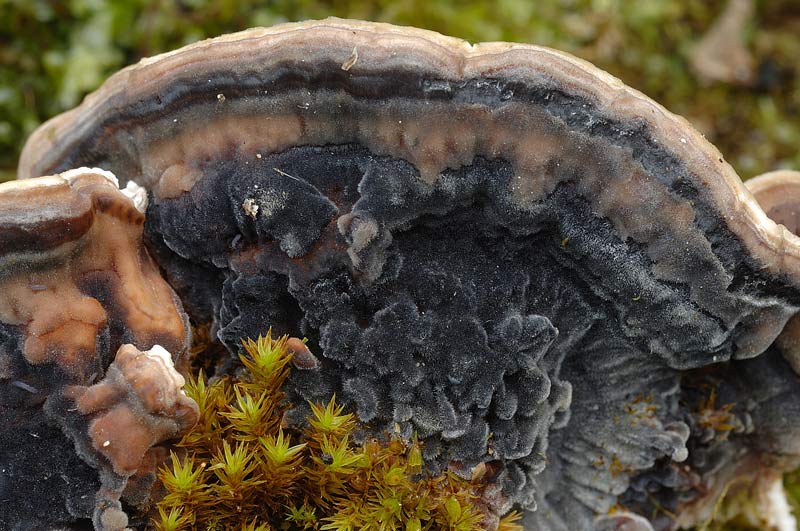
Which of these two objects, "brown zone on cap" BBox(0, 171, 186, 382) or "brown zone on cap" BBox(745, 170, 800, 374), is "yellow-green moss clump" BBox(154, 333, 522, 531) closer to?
"brown zone on cap" BBox(0, 171, 186, 382)

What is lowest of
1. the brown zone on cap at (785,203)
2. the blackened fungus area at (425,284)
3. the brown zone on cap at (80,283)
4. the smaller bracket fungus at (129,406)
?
the smaller bracket fungus at (129,406)

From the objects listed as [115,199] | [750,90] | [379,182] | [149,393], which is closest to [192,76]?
[115,199]

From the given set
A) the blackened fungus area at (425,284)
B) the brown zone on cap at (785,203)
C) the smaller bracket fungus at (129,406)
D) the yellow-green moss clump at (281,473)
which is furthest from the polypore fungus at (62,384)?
the brown zone on cap at (785,203)

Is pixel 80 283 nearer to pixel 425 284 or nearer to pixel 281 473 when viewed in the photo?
pixel 281 473

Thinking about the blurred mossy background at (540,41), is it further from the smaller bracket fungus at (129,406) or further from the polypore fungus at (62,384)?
the smaller bracket fungus at (129,406)

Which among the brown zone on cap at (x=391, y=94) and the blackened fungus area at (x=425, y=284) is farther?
the blackened fungus area at (x=425, y=284)

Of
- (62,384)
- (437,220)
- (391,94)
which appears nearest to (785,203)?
(437,220)

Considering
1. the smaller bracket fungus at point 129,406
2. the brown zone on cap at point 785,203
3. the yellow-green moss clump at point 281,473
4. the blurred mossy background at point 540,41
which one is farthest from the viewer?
the blurred mossy background at point 540,41
